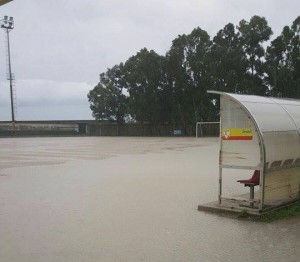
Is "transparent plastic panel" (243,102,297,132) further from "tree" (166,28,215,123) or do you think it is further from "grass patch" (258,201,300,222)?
"tree" (166,28,215,123)

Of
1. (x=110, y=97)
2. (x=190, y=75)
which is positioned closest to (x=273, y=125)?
(x=190, y=75)

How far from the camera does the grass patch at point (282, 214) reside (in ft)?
22.6

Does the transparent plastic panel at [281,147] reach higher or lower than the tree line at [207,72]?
lower

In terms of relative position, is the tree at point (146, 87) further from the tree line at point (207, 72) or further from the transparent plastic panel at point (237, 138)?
the transparent plastic panel at point (237, 138)

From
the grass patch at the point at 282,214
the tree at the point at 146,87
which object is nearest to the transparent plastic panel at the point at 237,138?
the grass patch at the point at 282,214

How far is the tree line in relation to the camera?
46.8 metres

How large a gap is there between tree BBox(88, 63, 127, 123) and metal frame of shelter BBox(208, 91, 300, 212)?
52.3 m

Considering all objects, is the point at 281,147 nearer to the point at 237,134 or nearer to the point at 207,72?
the point at 237,134

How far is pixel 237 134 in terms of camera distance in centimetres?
739

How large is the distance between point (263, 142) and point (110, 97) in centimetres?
5482

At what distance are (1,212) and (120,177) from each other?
16.7 feet

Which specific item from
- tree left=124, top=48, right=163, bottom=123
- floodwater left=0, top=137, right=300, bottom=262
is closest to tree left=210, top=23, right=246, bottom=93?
tree left=124, top=48, right=163, bottom=123

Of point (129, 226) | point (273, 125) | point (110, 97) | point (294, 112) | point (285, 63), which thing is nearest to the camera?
point (129, 226)

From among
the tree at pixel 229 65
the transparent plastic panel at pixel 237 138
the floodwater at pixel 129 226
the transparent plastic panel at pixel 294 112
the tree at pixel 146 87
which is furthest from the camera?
the tree at pixel 146 87
